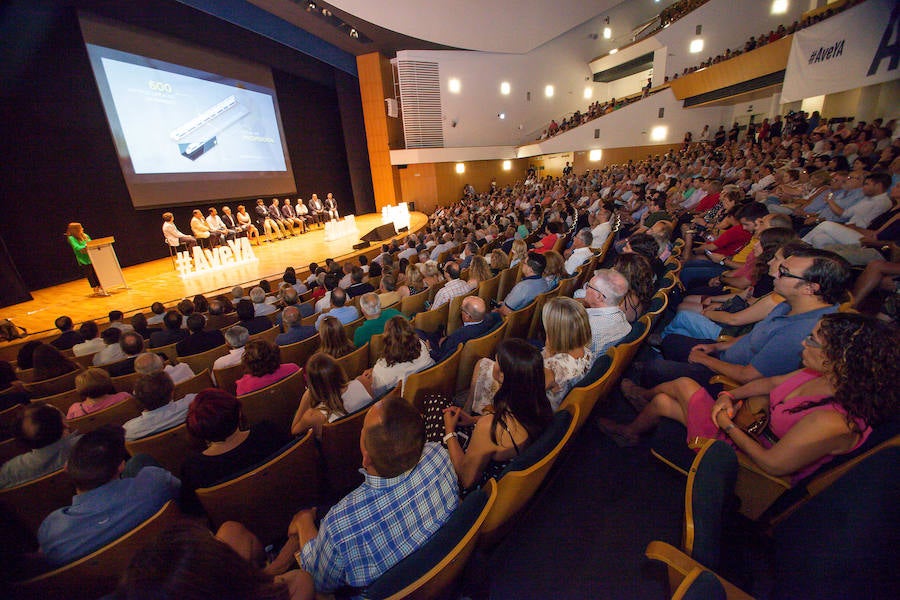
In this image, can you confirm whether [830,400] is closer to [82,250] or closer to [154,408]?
[154,408]

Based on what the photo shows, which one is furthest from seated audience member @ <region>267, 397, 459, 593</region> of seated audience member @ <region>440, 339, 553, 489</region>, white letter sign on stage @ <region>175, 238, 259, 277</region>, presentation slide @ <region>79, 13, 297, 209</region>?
presentation slide @ <region>79, 13, 297, 209</region>

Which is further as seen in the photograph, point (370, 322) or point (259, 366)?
point (370, 322)

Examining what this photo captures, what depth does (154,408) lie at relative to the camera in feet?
7.07

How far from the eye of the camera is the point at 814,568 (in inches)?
41.3

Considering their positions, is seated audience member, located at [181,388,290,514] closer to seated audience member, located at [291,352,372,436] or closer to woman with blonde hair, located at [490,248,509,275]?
Result: seated audience member, located at [291,352,372,436]

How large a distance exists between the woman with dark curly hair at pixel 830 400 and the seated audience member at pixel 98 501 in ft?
7.98

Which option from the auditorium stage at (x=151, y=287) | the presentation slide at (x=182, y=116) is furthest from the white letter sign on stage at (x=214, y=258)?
the presentation slide at (x=182, y=116)

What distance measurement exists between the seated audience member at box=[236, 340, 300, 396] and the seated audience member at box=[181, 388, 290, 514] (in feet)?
2.27

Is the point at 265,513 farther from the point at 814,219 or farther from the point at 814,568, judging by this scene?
the point at 814,219

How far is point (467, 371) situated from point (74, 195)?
9.52m

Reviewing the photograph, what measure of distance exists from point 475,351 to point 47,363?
3.84 metres

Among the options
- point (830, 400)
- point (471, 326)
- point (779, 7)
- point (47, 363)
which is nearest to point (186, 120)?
point (47, 363)

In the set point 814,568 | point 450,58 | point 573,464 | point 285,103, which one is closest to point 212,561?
point 814,568

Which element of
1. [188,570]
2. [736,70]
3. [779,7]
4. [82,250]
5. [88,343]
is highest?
[779,7]
